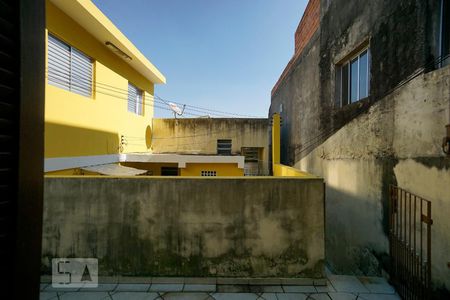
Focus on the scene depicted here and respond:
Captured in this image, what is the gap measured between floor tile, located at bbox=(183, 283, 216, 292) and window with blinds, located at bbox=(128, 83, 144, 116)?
850cm

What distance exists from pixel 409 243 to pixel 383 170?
→ 1385 millimetres

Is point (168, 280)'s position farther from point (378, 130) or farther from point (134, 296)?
point (378, 130)

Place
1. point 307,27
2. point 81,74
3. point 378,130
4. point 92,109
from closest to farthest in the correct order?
point 378,130
point 81,74
point 92,109
point 307,27

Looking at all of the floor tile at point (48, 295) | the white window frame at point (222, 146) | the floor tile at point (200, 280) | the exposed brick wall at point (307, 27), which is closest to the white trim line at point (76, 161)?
the floor tile at point (48, 295)

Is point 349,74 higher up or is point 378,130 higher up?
point 349,74

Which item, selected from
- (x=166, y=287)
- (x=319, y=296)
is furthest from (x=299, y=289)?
(x=166, y=287)

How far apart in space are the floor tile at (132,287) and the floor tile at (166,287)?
4.0 inches

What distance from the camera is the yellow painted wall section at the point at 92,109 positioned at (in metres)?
5.83

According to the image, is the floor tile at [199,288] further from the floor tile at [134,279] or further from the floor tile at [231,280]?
the floor tile at [134,279]

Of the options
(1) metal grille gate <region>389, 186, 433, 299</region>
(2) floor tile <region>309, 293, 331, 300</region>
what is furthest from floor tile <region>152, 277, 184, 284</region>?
(1) metal grille gate <region>389, 186, 433, 299</region>

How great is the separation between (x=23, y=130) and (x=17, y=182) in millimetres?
302

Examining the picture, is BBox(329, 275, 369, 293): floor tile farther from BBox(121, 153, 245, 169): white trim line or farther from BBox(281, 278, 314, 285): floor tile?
BBox(121, 153, 245, 169): white trim line

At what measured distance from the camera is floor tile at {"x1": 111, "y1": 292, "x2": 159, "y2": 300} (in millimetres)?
3299

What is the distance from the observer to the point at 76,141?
262 inches
